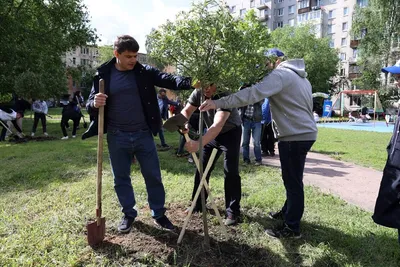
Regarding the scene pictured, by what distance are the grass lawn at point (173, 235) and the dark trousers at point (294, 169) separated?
384mm

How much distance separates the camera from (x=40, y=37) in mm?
16844

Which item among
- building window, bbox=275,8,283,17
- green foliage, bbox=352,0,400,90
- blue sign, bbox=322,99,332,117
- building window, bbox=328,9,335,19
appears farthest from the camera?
building window, bbox=275,8,283,17

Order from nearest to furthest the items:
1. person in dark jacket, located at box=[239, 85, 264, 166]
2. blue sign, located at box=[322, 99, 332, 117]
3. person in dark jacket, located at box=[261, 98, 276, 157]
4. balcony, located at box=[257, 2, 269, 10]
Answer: person in dark jacket, located at box=[239, 85, 264, 166] → person in dark jacket, located at box=[261, 98, 276, 157] → blue sign, located at box=[322, 99, 332, 117] → balcony, located at box=[257, 2, 269, 10]

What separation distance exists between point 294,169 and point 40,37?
1746 centimetres

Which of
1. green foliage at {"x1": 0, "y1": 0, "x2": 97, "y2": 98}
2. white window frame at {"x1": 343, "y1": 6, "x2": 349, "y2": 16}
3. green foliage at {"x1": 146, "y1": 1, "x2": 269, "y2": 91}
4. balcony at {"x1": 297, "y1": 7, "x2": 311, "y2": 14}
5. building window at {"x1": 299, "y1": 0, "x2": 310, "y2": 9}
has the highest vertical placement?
building window at {"x1": 299, "y1": 0, "x2": 310, "y2": 9}

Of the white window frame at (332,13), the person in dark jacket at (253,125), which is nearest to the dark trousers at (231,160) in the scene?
the person in dark jacket at (253,125)

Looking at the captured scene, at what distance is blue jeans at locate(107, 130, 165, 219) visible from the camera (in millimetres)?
3287

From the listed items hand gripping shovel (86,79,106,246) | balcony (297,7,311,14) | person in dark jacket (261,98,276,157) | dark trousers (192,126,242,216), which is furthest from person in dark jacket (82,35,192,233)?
balcony (297,7,311,14)

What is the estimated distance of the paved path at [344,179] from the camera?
15.9ft

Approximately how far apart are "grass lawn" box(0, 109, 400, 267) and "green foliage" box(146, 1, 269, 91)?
63.2 inches

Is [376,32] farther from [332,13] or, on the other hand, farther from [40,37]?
[40,37]

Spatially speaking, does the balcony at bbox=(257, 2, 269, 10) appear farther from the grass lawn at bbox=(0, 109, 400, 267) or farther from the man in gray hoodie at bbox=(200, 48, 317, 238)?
the man in gray hoodie at bbox=(200, 48, 317, 238)

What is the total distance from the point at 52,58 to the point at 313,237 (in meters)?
18.2

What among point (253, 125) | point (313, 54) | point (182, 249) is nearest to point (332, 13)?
point (313, 54)
